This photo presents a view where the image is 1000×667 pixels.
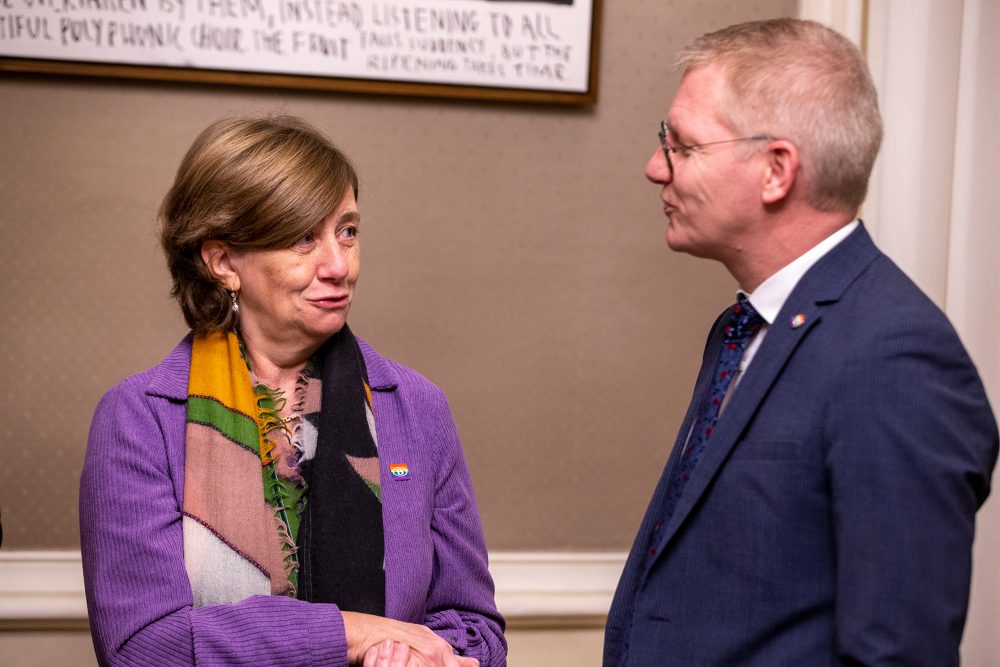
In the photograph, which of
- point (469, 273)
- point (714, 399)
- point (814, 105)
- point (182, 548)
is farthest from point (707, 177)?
point (469, 273)

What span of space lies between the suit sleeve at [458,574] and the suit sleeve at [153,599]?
0.82ft

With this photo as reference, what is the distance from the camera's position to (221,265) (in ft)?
5.95

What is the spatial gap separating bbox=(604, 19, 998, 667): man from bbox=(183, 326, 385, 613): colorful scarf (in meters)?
0.46

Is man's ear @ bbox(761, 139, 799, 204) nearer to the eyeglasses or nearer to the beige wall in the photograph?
the eyeglasses

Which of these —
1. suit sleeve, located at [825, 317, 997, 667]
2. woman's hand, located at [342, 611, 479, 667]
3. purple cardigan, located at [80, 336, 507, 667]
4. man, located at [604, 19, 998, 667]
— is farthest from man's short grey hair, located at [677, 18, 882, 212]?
woman's hand, located at [342, 611, 479, 667]

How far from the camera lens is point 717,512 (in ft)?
4.48

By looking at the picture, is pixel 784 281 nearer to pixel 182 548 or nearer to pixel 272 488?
pixel 272 488

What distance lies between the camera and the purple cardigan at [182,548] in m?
1.57

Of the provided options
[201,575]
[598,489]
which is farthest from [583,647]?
[201,575]

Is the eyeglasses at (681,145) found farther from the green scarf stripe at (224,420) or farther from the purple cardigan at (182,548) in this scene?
the green scarf stripe at (224,420)

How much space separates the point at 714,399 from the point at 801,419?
0.23 m

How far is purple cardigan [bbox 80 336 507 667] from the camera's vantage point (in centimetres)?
157

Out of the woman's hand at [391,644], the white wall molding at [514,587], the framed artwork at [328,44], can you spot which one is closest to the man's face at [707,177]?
the woman's hand at [391,644]

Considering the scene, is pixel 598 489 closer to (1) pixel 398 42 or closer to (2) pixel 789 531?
(1) pixel 398 42
